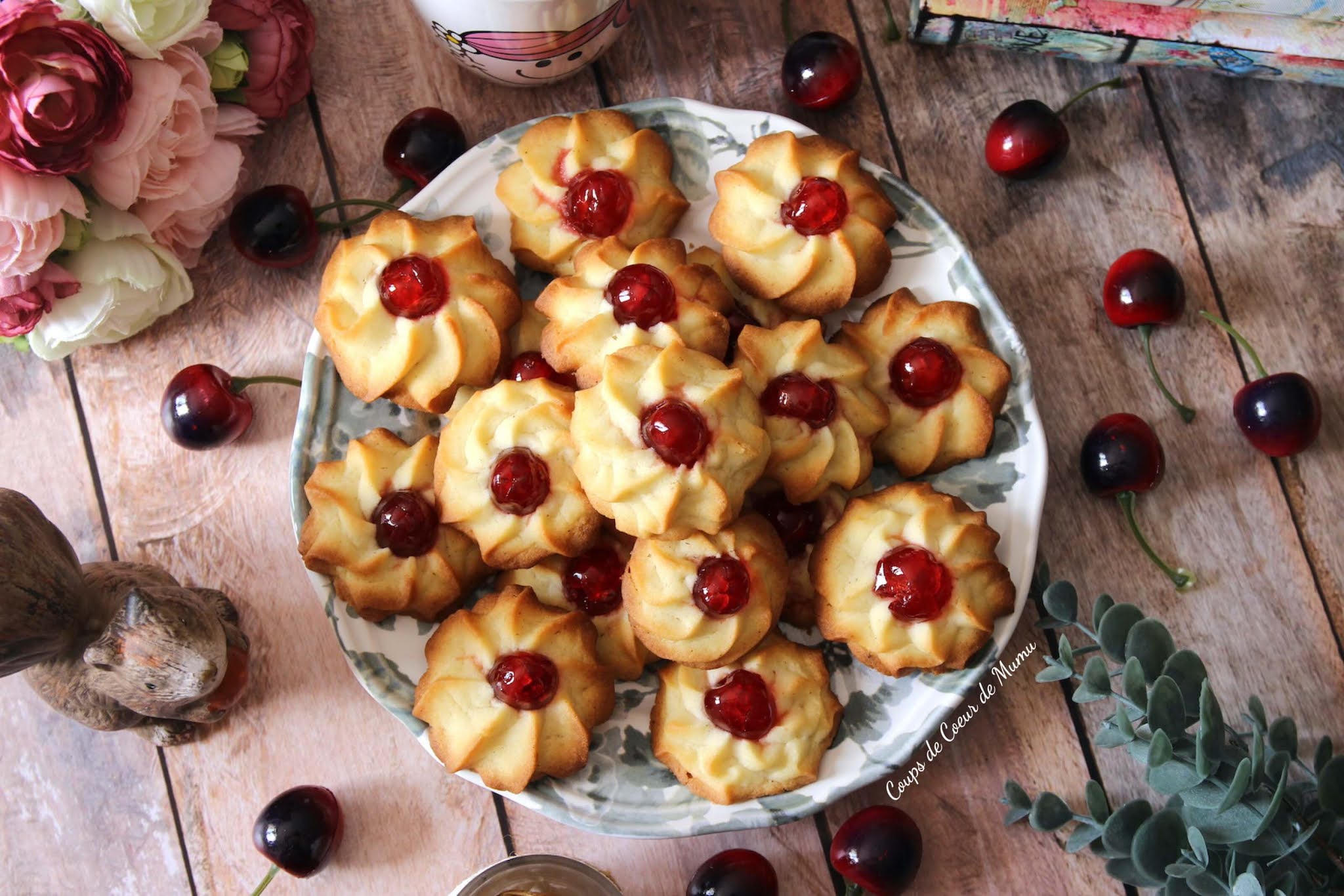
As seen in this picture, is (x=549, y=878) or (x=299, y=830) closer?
(x=549, y=878)

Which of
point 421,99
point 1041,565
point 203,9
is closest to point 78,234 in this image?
point 203,9

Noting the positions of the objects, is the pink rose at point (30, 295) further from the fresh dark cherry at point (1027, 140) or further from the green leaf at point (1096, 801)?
the green leaf at point (1096, 801)

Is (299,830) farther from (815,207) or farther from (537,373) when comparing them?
(815,207)

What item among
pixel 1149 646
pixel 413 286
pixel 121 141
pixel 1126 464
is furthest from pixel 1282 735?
pixel 121 141

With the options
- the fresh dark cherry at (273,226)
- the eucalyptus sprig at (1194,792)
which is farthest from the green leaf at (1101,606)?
the fresh dark cherry at (273,226)

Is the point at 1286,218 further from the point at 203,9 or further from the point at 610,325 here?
the point at 203,9

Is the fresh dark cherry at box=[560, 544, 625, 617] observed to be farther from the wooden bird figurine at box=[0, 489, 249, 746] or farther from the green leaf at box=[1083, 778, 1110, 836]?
the green leaf at box=[1083, 778, 1110, 836]

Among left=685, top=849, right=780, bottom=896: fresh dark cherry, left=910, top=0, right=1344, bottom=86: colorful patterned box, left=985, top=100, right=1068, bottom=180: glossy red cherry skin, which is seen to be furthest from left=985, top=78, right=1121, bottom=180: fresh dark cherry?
left=685, top=849, right=780, bottom=896: fresh dark cherry
